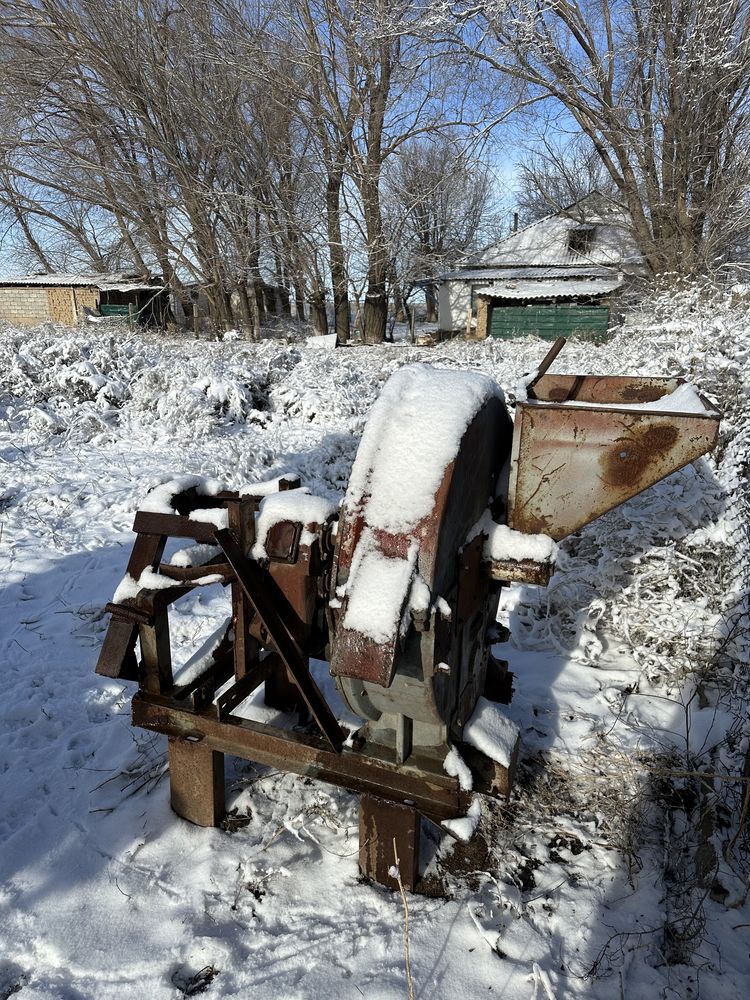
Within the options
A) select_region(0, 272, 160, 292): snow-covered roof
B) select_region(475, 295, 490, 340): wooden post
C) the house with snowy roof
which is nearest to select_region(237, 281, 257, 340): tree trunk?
select_region(0, 272, 160, 292): snow-covered roof

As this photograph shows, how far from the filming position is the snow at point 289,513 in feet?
6.83

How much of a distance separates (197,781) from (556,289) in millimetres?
21967

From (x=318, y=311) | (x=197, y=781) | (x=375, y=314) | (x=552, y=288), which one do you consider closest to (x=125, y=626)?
(x=197, y=781)

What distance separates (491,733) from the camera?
233cm

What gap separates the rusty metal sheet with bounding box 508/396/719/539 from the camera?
1.95 m

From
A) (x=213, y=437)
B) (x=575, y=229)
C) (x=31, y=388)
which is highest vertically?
(x=575, y=229)

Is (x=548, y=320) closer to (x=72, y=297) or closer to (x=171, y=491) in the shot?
(x=72, y=297)

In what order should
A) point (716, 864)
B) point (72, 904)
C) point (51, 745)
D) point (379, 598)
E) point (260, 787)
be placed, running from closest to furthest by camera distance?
point (379, 598) < point (72, 904) < point (716, 864) < point (260, 787) < point (51, 745)

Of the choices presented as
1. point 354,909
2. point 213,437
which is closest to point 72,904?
point 354,909

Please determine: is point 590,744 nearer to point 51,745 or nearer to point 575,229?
point 51,745

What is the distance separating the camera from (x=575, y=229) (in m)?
23.2

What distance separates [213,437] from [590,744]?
6633mm

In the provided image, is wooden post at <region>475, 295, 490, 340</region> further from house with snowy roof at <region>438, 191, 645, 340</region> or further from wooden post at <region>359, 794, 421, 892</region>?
wooden post at <region>359, 794, 421, 892</region>

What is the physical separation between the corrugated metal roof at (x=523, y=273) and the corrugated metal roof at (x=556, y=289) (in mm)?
294
